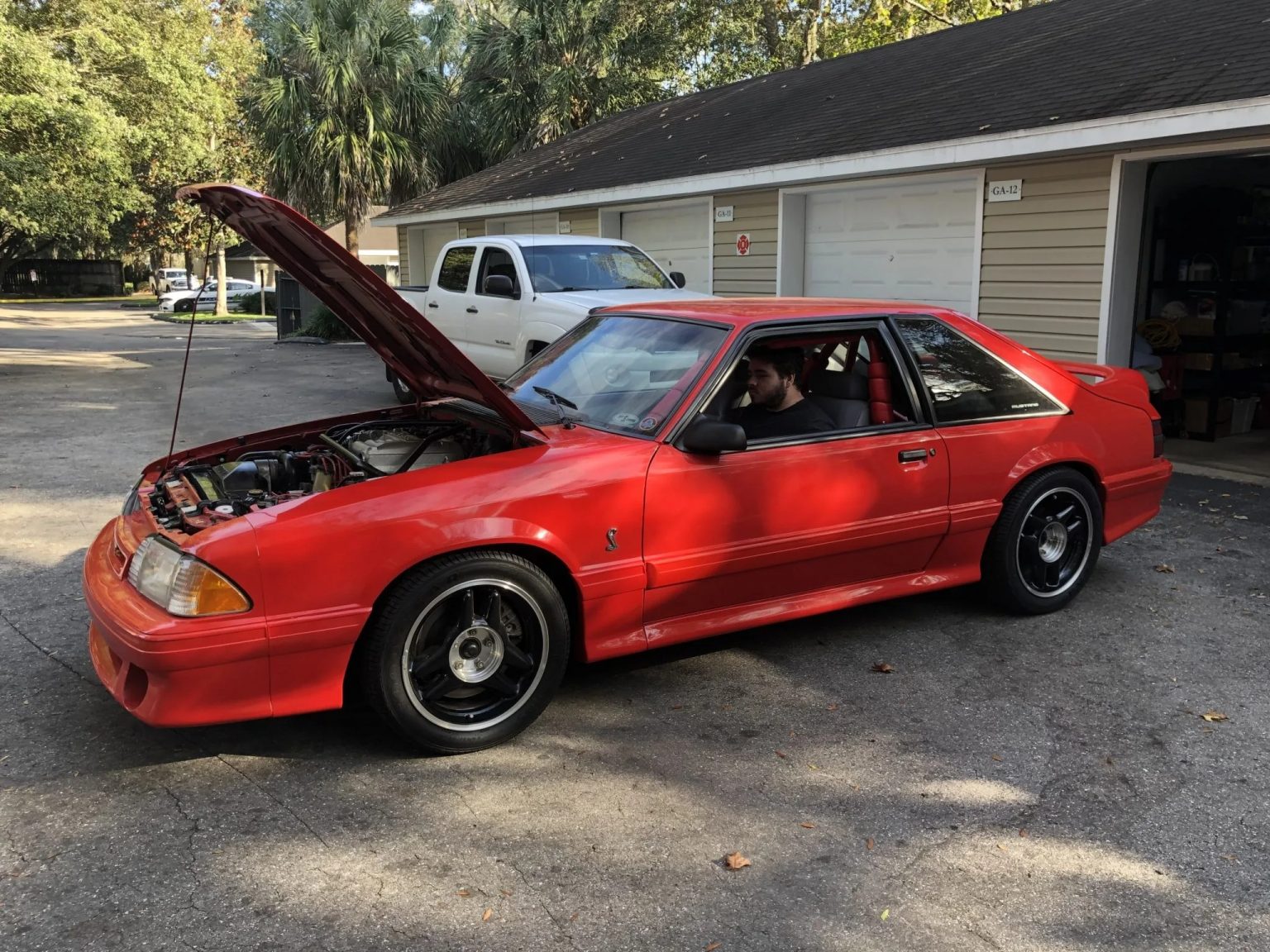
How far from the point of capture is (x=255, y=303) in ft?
138

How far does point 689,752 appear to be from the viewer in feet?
11.6

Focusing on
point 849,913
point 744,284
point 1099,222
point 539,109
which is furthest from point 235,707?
point 539,109

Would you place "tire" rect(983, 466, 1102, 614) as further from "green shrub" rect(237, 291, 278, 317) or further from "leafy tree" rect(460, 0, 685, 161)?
"green shrub" rect(237, 291, 278, 317)

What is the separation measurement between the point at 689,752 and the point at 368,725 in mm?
1177

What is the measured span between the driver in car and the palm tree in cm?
2160

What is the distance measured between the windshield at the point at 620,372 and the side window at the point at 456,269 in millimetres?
6145

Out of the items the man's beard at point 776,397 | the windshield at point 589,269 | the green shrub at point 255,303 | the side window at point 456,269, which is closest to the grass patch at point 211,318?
the green shrub at point 255,303

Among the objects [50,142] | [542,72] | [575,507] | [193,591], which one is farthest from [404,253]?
[193,591]

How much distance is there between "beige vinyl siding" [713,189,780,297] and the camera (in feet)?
40.2

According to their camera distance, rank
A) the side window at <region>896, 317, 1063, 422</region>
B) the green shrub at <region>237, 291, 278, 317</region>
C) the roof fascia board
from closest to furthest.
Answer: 1. the side window at <region>896, 317, 1063, 422</region>
2. the roof fascia board
3. the green shrub at <region>237, 291, 278, 317</region>

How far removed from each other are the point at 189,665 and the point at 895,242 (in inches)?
370

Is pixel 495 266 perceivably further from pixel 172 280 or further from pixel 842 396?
pixel 172 280

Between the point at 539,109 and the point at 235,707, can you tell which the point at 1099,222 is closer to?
the point at 235,707

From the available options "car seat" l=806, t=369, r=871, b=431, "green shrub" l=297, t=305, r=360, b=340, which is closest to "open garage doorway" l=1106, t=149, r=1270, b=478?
"car seat" l=806, t=369, r=871, b=431
